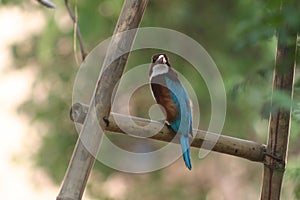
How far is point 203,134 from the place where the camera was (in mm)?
1638

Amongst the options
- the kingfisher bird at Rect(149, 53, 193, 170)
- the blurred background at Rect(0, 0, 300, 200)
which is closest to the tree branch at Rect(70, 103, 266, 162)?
the kingfisher bird at Rect(149, 53, 193, 170)

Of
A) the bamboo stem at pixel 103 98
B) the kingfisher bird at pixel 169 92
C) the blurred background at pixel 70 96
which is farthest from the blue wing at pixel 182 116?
the blurred background at pixel 70 96

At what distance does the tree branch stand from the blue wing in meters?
0.02

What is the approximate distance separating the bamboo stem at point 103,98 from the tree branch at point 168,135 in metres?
0.05

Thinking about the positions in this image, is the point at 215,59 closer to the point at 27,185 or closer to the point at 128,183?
the point at 128,183

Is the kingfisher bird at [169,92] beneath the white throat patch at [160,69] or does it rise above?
beneath

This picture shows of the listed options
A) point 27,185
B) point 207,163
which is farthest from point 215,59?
point 27,185

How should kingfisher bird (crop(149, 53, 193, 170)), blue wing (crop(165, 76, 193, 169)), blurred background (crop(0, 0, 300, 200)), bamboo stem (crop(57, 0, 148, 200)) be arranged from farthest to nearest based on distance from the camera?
1. blurred background (crop(0, 0, 300, 200))
2. kingfisher bird (crop(149, 53, 193, 170))
3. blue wing (crop(165, 76, 193, 169))
4. bamboo stem (crop(57, 0, 148, 200))

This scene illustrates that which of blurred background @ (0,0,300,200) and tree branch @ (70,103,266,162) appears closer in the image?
tree branch @ (70,103,266,162)

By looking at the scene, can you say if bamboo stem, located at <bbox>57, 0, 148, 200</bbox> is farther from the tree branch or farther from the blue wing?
the blue wing

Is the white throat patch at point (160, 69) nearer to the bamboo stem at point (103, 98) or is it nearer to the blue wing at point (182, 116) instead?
the blue wing at point (182, 116)

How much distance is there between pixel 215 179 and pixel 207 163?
0.12 metres

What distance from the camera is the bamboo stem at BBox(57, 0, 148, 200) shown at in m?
1.35

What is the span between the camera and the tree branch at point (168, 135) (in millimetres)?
1490
